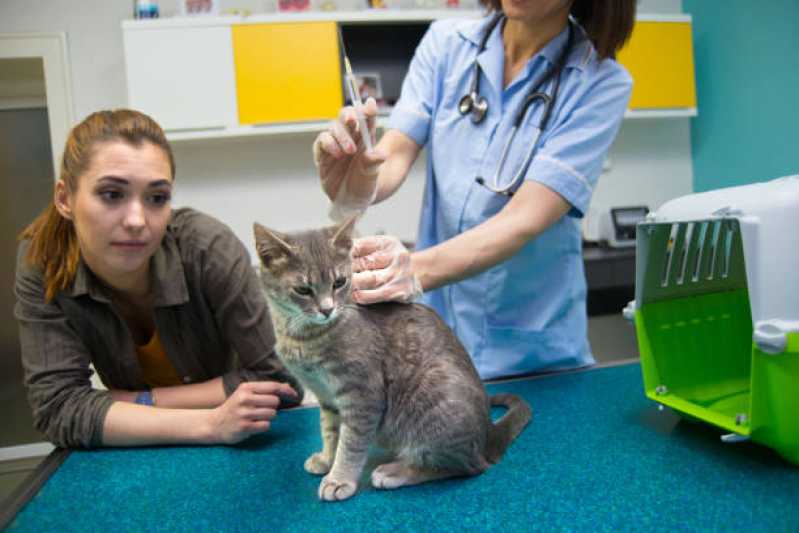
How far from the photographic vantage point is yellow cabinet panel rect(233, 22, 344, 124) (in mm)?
2656

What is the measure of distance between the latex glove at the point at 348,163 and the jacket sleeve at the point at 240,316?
0.26 m

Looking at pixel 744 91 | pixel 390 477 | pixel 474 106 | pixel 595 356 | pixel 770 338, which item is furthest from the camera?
pixel 595 356

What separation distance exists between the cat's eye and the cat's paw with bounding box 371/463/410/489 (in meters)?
0.32

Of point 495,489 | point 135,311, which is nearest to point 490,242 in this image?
point 495,489

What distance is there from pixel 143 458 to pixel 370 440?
48 cm

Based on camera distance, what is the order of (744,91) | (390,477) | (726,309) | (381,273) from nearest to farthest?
(390,477), (381,273), (726,309), (744,91)

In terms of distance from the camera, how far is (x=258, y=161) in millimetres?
3102

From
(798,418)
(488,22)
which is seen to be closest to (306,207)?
(488,22)

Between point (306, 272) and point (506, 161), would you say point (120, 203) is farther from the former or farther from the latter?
point (506, 161)

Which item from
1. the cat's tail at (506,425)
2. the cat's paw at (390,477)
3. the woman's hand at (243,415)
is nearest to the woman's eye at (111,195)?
the woman's hand at (243,415)

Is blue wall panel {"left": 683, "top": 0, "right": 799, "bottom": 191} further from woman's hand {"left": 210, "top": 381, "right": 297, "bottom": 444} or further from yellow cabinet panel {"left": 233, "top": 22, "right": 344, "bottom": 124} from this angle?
woman's hand {"left": 210, "top": 381, "right": 297, "bottom": 444}

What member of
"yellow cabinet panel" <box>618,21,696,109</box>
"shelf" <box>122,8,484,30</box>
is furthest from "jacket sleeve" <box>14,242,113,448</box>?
"yellow cabinet panel" <box>618,21,696,109</box>

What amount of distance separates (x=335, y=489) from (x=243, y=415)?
11.3 inches

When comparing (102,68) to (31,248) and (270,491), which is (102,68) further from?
(270,491)
